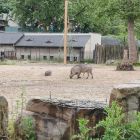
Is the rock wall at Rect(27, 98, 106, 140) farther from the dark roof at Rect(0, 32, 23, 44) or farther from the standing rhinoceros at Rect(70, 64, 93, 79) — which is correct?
the dark roof at Rect(0, 32, 23, 44)

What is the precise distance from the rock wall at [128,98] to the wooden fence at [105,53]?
42.2 metres

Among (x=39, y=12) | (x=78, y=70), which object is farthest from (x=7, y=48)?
(x=78, y=70)

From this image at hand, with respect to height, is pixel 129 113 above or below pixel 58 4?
below

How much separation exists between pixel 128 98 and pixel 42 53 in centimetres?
5398

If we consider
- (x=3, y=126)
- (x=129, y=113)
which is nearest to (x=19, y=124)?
(x=3, y=126)

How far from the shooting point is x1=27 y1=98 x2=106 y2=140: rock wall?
20.7 feet

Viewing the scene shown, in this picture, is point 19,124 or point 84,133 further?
point 19,124

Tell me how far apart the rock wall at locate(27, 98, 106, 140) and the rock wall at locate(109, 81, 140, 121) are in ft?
1.06

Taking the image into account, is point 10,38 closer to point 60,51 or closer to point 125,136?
point 60,51

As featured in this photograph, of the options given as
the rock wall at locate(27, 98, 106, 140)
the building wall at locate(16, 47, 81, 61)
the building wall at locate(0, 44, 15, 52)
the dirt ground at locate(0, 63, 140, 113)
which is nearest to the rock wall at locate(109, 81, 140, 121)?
the rock wall at locate(27, 98, 106, 140)

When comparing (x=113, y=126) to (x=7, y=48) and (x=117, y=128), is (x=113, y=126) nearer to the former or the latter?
(x=117, y=128)

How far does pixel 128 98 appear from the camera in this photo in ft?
→ 20.1

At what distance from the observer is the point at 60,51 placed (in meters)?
58.4

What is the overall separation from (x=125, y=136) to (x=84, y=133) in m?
0.42
